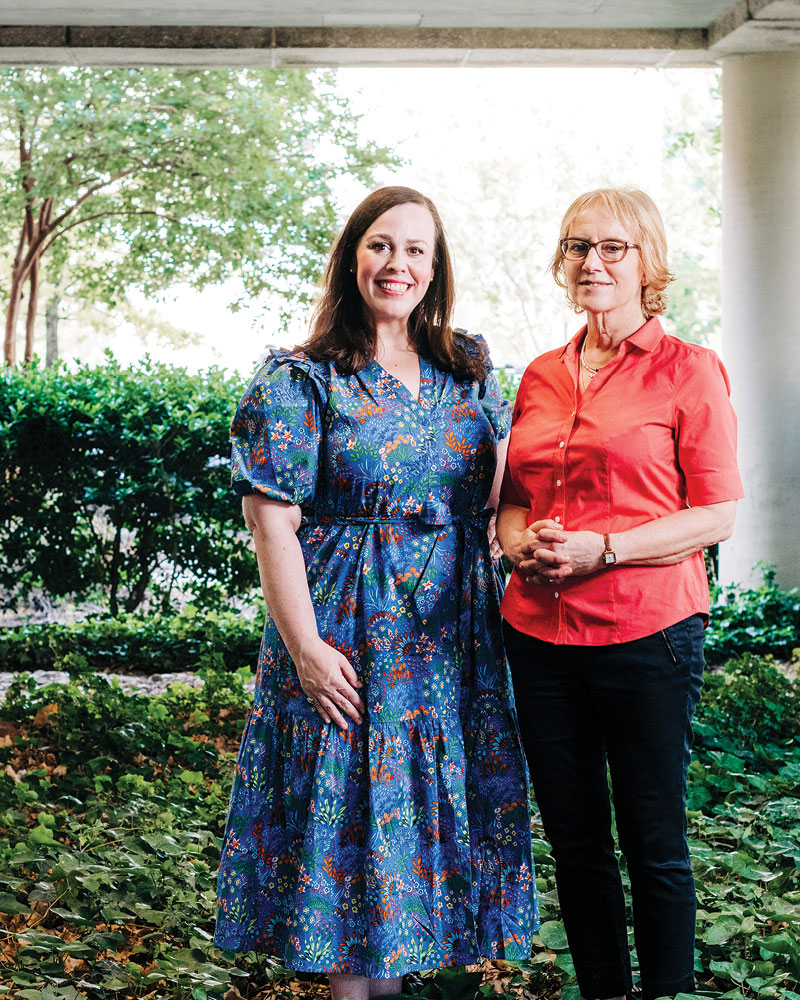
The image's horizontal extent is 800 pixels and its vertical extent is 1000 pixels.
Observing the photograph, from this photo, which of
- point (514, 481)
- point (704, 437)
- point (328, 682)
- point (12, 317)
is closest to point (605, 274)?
point (704, 437)

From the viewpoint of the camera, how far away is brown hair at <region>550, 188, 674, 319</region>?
7.55ft

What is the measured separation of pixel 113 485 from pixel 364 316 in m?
5.00

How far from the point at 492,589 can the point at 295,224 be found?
37.0 ft

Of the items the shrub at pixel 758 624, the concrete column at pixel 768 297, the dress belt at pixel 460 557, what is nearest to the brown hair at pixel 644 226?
the dress belt at pixel 460 557

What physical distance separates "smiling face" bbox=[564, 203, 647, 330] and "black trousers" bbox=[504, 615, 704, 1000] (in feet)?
2.33

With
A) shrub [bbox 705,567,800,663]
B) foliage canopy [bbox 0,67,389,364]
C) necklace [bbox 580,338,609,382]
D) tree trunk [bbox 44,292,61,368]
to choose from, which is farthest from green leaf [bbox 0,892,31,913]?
tree trunk [bbox 44,292,61,368]

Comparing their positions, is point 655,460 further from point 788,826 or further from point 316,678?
A: point 788,826

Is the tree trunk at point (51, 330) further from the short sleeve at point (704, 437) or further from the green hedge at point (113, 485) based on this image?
the short sleeve at point (704, 437)

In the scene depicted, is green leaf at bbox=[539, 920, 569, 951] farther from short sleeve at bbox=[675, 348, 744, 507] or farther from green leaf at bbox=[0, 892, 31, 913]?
green leaf at bbox=[0, 892, 31, 913]

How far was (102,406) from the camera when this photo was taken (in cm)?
720

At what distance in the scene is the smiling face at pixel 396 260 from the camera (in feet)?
8.22

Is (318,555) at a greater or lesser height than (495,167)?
lesser

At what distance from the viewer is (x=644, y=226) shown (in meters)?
2.31

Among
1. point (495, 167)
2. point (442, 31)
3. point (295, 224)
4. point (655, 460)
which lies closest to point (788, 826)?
point (655, 460)
